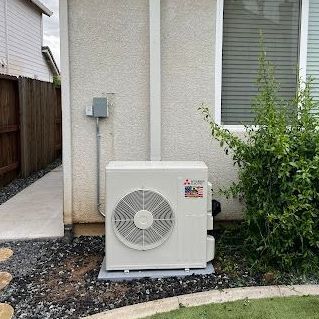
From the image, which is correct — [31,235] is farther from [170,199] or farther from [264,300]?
[264,300]

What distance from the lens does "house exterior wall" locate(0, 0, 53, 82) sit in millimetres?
13102

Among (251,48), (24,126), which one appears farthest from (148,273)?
(24,126)

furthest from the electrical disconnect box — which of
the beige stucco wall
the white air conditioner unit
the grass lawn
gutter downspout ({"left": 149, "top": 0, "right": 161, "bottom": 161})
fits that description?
the grass lawn

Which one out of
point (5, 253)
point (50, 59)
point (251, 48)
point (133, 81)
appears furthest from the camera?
point (50, 59)

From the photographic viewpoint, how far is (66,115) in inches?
194

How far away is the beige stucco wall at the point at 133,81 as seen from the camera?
4883mm

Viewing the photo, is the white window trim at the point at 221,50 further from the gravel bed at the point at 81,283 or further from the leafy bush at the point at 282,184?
the gravel bed at the point at 81,283

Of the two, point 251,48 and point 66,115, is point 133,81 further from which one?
point 251,48

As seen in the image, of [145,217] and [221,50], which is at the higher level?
[221,50]

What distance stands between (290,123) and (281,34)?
4.26 feet

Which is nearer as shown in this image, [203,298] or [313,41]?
[203,298]

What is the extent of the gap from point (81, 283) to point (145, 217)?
0.86 meters

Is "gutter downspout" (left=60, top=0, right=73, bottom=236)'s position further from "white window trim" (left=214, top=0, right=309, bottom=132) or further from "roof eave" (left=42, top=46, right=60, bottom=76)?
"roof eave" (left=42, top=46, right=60, bottom=76)

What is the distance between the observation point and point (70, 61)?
489cm
